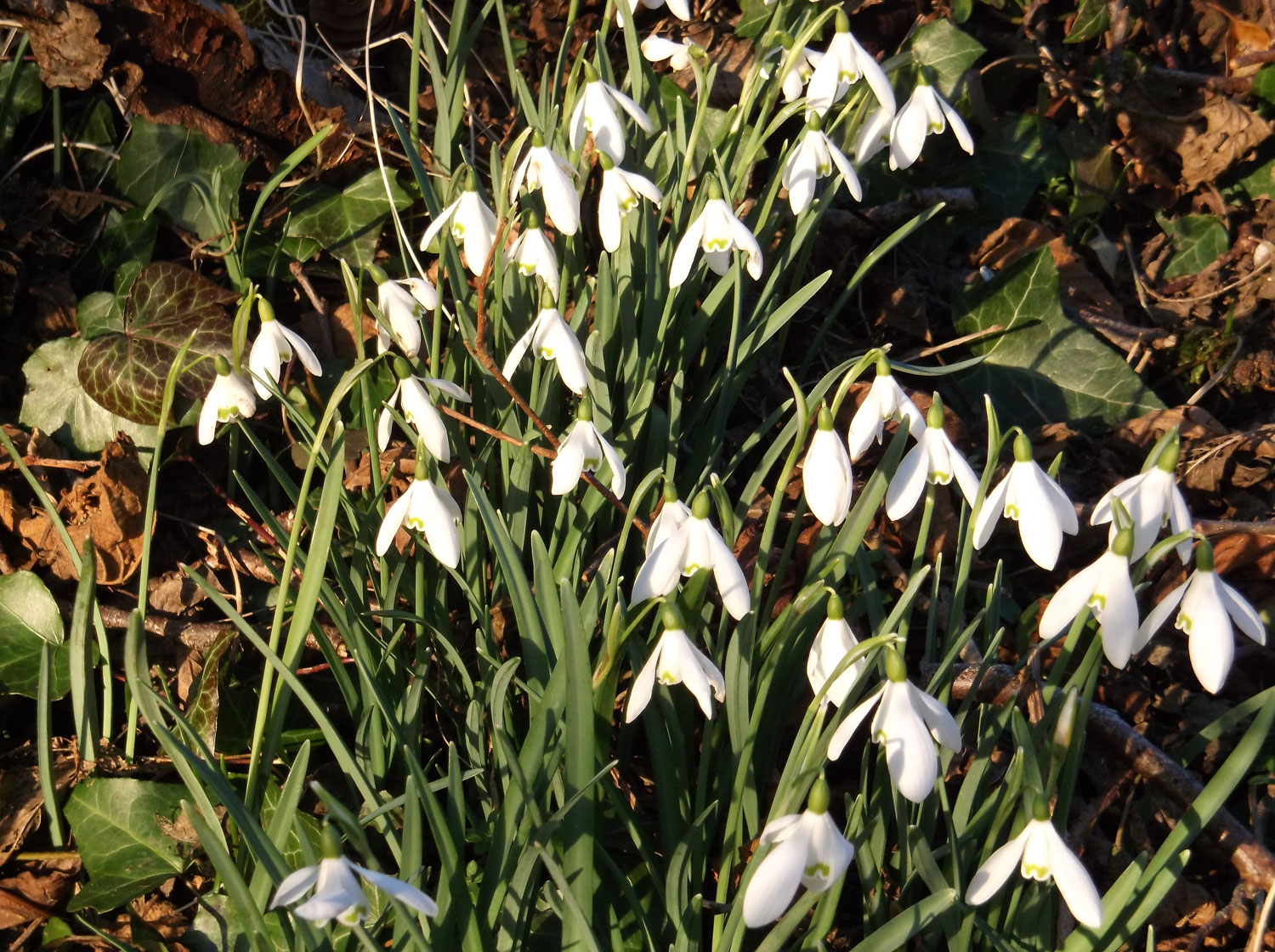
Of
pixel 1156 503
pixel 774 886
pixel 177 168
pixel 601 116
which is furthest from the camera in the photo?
pixel 177 168

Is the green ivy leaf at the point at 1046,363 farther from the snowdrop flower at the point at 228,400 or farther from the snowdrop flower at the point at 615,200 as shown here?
the snowdrop flower at the point at 228,400

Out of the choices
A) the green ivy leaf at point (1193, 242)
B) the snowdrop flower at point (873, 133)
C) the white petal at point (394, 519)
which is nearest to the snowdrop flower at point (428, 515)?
the white petal at point (394, 519)

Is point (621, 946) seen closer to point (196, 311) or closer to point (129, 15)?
point (196, 311)

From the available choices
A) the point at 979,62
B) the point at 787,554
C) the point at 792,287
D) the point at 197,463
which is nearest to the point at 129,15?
the point at 197,463

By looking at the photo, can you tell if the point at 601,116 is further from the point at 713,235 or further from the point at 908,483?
the point at 908,483

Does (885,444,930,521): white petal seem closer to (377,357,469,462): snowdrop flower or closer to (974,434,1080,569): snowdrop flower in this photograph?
(974,434,1080,569): snowdrop flower

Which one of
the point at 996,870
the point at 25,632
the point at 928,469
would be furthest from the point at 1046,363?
the point at 25,632
